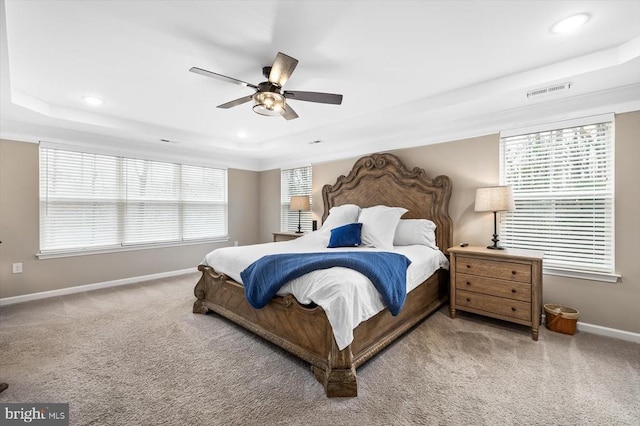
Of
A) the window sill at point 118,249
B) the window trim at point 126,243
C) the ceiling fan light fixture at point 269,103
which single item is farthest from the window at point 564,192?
the window sill at point 118,249

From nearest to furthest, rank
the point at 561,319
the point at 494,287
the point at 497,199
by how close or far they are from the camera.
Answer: the point at 561,319 → the point at 494,287 → the point at 497,199

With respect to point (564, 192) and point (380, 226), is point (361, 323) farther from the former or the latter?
point (564, 192)

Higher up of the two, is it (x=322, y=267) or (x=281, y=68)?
(x=281, y=68)

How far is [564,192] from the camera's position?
9.32ft

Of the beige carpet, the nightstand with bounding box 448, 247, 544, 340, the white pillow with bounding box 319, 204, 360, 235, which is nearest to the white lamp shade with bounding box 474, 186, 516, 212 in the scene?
the nightstand with bounding box 448, 247, 544, 340

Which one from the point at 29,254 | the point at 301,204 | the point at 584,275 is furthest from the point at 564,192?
the point at 29,254

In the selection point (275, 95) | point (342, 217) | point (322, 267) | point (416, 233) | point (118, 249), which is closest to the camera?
point (322, 267)

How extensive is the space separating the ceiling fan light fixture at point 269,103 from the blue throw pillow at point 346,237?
5.19 feet

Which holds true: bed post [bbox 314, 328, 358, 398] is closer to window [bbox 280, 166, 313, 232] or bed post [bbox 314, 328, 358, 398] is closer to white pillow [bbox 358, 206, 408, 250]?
white pillow [bbox 358, 206, 408, 250]

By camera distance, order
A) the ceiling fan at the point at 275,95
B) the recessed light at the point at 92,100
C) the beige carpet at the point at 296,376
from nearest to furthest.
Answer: the beige carpet at the point at 296,376 < the ceiling fan at the point at 275,95 < the recessed light at the point at 92,100

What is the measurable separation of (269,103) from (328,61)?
62cm

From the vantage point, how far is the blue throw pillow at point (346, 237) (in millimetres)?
3338

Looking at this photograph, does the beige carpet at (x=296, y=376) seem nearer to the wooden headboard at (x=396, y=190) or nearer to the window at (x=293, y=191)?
the wooden headboard at (x=396, y=190)

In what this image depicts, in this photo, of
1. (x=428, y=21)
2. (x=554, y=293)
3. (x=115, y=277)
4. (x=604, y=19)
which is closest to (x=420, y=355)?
(x=554, y=293)
